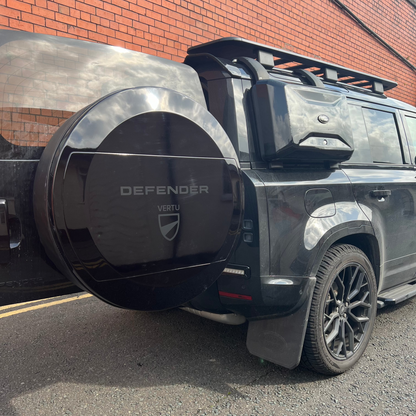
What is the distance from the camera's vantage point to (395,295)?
3422 mm

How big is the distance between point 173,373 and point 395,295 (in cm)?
194

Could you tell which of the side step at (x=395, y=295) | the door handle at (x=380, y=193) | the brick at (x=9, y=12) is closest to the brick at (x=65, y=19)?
the brick at (x=9, y=12)

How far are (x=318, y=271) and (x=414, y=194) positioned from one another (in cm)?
155

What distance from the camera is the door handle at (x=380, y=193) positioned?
124 inches

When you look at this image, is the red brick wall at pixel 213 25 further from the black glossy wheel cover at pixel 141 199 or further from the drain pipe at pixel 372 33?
the black glossy wheel cover at pixel 141 199

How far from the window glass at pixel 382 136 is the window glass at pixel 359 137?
0.07 m

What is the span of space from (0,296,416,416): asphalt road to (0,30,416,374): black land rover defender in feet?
0.75

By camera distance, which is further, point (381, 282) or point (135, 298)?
point (381, 282)

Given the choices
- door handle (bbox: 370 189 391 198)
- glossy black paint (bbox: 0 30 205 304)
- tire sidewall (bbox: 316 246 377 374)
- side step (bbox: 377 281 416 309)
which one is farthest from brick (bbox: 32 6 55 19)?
side step (bbox: 377 281 416 309)

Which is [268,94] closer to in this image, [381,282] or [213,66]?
[213,66]

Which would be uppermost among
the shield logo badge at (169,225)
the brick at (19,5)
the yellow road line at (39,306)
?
the brick at (19,5)

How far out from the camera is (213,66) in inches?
105

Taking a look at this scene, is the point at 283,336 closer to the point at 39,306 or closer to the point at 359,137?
the point at 359,137

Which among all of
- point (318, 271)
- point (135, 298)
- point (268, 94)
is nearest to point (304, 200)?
point (318, 271)
